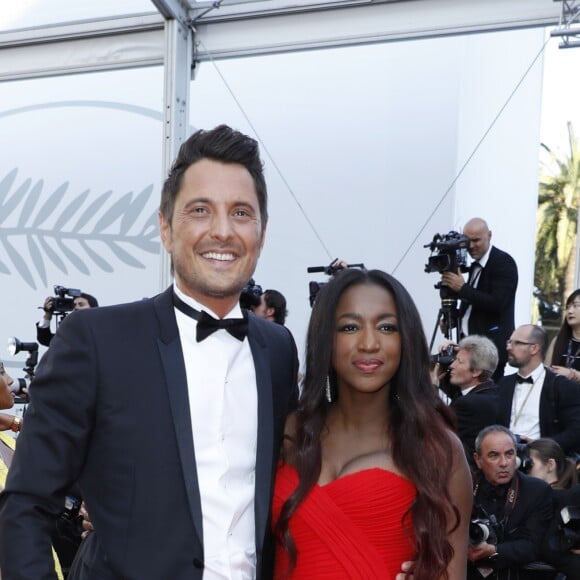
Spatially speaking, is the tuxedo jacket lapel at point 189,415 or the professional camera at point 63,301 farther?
the professional camera at point 63,301

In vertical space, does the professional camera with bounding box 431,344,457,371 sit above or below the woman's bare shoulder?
above

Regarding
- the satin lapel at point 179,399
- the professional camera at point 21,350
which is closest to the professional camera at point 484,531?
the satin lapel at point 179,399

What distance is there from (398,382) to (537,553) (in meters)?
2.09

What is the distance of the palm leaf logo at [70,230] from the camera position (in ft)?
24.1

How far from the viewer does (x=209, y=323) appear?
1.71 metres

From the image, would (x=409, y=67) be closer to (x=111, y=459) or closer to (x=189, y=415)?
(x=189, y=415)

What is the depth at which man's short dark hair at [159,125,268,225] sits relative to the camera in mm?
1766

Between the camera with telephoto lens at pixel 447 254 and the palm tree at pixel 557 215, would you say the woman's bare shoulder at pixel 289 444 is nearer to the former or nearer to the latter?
the camera with telephoto lens at pixel 447 254

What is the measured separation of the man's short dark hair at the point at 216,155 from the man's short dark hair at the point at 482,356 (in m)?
3.30

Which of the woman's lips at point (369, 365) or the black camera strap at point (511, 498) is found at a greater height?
the woman's lips at point (369, 365)

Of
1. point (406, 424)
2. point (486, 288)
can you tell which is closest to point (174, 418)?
point (406, 424)

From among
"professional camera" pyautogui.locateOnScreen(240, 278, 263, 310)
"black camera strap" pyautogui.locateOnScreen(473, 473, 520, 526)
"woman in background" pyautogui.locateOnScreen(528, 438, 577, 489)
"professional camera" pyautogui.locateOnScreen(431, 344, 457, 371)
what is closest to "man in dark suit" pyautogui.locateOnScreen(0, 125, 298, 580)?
"black camera strap" pyautogui.locateOnScreen(473, 473, 520, 526)

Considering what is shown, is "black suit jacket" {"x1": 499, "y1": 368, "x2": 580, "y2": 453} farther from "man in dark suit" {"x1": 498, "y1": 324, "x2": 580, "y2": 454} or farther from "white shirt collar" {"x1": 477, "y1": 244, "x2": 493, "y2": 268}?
"white shirt collar" {"x1": 477, "y1": 244, "x2": 493, "y2": 268}

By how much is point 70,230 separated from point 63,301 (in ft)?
5.74
